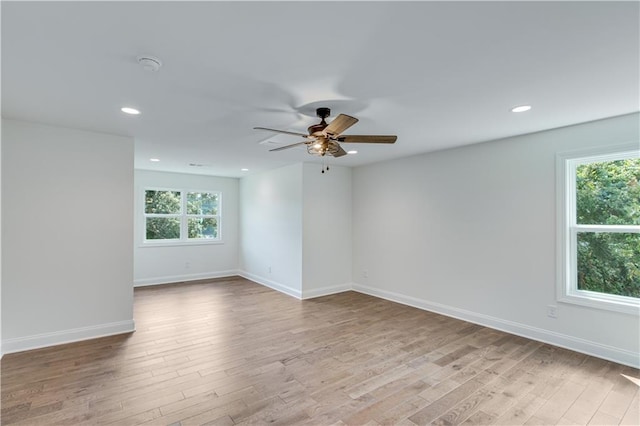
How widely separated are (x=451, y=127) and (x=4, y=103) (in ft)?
14.2

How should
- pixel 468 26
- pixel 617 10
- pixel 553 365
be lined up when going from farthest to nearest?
pixel 553 365, pixel 468 26, pixel 617 10

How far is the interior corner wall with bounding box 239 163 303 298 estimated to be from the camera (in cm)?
556

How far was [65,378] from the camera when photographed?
2.72 metres

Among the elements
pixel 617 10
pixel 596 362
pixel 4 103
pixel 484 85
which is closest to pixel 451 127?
pixel 484 85

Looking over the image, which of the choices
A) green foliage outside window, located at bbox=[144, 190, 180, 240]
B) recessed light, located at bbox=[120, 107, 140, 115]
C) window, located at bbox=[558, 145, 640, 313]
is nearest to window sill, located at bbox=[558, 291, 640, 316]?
window, located at bbox=[558, 145, 640, 313]

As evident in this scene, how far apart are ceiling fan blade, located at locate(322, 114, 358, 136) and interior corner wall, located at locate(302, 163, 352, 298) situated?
9.37 feet

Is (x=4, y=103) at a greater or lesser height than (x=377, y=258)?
greater

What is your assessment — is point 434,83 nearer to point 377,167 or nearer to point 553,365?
point 553,365

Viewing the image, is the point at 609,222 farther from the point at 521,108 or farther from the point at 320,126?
the point at 320,126

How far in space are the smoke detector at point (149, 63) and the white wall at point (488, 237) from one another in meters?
3.86

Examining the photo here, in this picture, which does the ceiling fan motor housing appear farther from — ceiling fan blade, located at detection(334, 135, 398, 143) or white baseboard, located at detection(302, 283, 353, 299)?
white baseboard, located at detection(302, 283, 353, 299)

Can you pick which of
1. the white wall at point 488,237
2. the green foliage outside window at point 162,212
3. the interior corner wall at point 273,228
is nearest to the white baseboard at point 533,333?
the white wall at point 488,237

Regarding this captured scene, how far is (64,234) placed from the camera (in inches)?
138

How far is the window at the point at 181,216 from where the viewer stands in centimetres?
656
